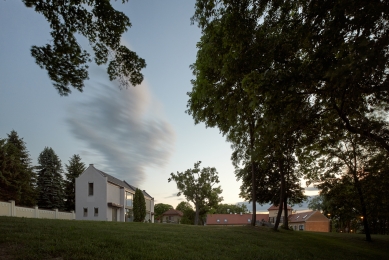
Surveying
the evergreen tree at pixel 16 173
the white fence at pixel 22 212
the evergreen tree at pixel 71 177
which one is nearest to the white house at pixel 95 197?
the white fence at pixel 22 212

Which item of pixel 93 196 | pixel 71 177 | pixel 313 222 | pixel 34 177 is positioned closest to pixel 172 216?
pixel 313 222

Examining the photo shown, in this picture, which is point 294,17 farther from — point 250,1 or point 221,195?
point 221,195

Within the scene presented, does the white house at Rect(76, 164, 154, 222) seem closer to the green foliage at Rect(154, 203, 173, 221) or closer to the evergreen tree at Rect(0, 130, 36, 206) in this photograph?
the evergreen tree at Rect(0, 130, 36, 206)

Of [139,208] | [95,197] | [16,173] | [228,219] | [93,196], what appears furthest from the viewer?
[228,219]

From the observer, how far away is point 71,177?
56000mm

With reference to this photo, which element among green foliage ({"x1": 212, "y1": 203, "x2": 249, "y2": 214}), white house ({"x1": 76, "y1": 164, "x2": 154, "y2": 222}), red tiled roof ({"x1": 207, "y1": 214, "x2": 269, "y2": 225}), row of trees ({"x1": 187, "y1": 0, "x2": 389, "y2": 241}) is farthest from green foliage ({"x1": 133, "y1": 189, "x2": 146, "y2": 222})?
green foliage ({"x1": 212, "y1": 203, "x2": 249, "y2": 214})

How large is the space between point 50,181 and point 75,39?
50861 mm

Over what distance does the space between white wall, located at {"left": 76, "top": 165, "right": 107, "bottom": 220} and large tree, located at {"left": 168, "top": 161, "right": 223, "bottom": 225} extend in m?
17.1

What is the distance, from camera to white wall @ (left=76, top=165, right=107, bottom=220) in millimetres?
37562

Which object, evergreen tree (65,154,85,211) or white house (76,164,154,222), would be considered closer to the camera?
white house (76,164,154,222)

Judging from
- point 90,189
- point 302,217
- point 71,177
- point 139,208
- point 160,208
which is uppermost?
point 71,177

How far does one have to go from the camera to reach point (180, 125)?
23.9 meters

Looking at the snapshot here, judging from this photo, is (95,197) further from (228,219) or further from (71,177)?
(228,219)

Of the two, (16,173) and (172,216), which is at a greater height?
(16,173)
